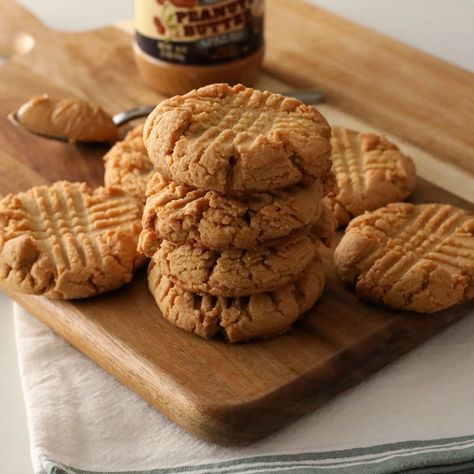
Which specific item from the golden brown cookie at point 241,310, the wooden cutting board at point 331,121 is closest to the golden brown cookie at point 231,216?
the golden brown cookie at point 241,310

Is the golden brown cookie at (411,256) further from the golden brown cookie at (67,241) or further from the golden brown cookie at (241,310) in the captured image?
the golden brown cookie at (67,241)

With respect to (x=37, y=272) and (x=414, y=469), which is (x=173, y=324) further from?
(x=414, y=469)

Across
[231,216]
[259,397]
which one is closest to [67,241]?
[231,216]

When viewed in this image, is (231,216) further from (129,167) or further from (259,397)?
(129,167)

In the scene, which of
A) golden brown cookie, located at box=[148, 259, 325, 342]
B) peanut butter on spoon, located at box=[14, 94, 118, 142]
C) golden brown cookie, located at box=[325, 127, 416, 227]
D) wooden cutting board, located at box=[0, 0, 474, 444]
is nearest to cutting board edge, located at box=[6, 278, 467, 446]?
wooden cutting board, located at box=[0, 0, 474, 444]

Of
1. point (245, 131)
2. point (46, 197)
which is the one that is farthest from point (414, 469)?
point (46, 197)

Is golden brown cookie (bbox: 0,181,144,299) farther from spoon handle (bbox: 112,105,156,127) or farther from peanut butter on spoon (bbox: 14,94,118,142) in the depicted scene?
spoon handle (bbox: 112,105,156,127)
